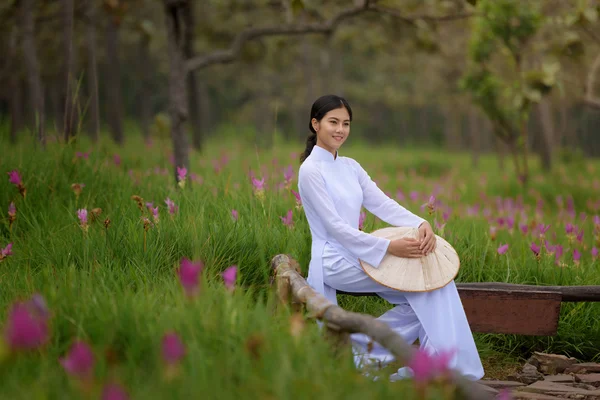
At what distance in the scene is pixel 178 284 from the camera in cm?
302

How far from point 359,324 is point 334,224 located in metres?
0.89

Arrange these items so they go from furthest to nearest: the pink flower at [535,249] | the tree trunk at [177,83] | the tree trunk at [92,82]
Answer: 1. the tree trunk at [177,83]
2. the tree trunk at [92,82]
3. the pink flower at [535,249]

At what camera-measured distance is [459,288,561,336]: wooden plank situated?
361 cm

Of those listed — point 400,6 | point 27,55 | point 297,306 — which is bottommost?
point 297,306

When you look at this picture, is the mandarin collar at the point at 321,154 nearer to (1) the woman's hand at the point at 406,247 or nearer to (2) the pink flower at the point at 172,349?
(1) the woman's hand at the point at 406,247

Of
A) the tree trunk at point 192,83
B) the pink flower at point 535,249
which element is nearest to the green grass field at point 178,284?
the pink flower at point 535,249

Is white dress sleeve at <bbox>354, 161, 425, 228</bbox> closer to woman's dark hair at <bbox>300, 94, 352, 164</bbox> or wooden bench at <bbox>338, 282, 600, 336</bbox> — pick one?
woman's dark hair at <bbox>300, 94, 352, 164</bbox>

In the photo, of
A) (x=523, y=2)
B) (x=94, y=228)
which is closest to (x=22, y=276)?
(x=94, y=228)

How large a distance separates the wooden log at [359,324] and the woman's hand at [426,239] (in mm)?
648

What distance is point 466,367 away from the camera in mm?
3205

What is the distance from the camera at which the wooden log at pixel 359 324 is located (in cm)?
207

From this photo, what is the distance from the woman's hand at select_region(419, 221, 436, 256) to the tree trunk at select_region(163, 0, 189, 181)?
3.76 m

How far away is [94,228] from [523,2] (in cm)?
801

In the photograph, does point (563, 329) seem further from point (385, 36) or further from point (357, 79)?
point (357, 79)
